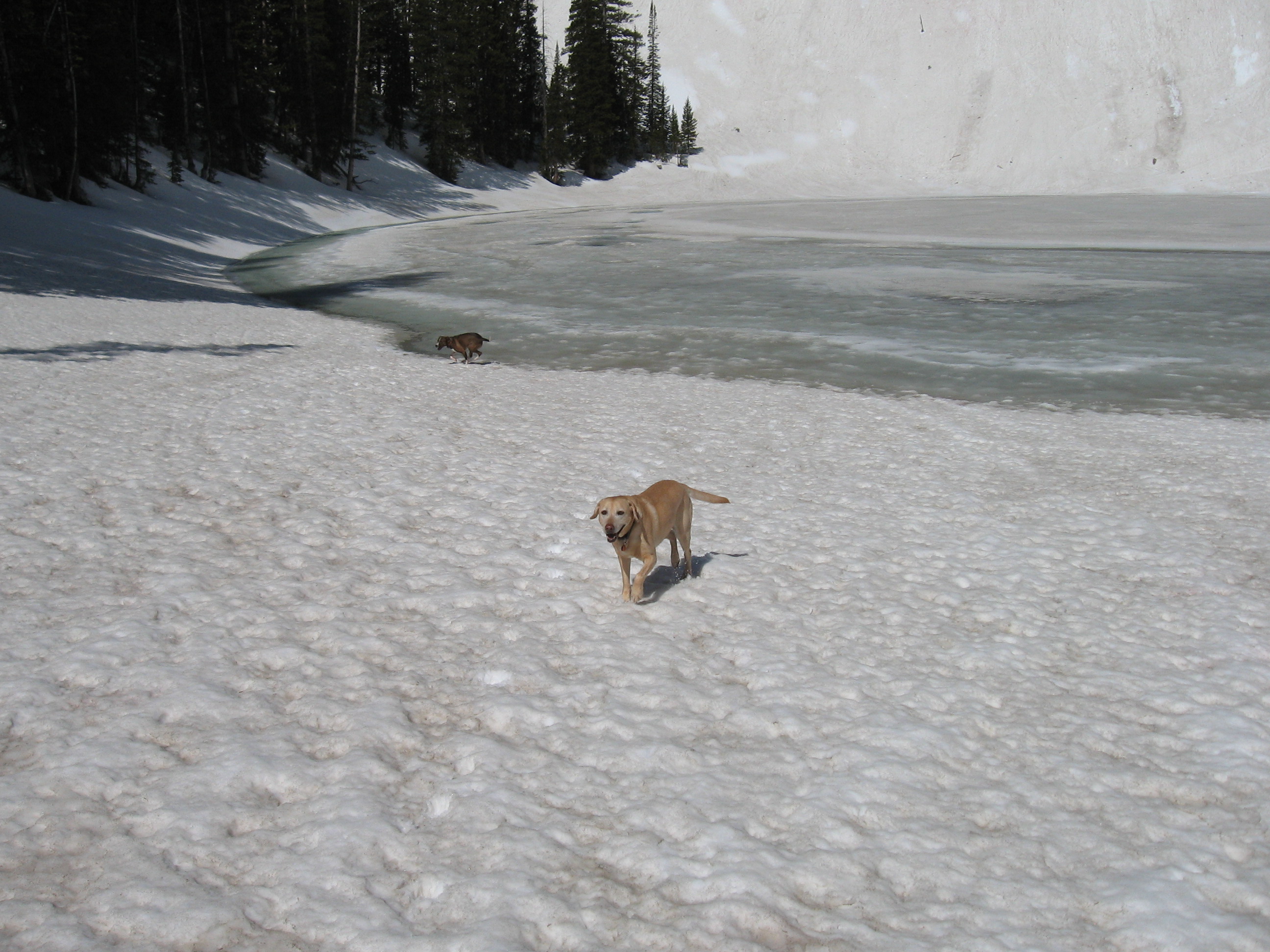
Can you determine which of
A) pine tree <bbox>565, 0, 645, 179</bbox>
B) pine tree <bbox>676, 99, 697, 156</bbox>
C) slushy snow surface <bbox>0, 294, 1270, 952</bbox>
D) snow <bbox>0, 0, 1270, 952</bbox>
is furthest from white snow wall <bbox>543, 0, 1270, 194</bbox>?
slushy snow surface <bbox>0, 294, 1270, 952</bbox>

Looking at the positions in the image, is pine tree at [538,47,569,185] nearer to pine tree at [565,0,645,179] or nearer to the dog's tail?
pine tree at [565,0,645,179]

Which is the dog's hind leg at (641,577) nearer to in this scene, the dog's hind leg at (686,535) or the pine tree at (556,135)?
the dog's hind leg at (686,535)

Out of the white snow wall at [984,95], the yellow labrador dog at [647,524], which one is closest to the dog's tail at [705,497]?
the yellow labrador dog at [647,524]

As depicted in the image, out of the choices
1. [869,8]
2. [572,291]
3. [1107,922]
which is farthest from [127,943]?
[869,8]

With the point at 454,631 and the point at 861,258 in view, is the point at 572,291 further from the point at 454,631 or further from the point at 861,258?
the point at 454,631

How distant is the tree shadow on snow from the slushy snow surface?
416 centimetres

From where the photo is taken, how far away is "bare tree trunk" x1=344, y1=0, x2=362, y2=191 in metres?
58.4

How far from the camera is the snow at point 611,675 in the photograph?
3605 millimetres

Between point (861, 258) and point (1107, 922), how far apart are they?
30.7 metres

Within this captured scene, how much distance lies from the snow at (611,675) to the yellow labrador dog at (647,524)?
0.93 ft

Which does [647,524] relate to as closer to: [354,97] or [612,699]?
[612,699]

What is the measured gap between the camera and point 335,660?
5.36 metres

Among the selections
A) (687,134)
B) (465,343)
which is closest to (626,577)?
(465,343)

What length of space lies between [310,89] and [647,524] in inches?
2275
